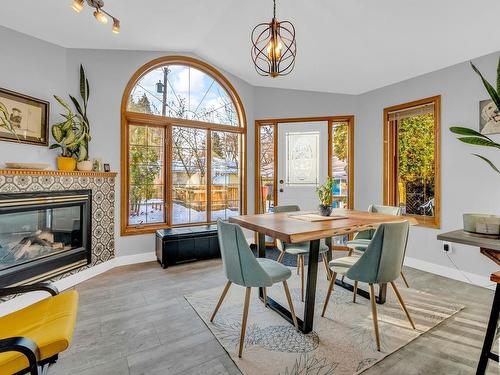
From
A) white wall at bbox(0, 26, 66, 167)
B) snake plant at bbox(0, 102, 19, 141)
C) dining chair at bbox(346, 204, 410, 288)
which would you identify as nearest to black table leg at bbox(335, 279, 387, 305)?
dining chair at bbox(346, 204, 410, 288)

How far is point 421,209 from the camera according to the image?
12.0ft

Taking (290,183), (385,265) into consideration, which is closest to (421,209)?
(290,183)

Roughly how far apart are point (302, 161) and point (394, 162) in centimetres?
138

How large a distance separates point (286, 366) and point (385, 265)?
97 cm

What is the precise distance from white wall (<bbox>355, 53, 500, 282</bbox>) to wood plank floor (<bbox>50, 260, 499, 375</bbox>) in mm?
470

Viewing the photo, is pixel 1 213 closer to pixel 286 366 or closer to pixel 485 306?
pixel 286 366

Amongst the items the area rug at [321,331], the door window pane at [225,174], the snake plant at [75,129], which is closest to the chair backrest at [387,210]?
the area rug at [321,331]

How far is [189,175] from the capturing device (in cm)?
421

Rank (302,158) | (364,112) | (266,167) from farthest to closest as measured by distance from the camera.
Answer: (266,167)
(302,158)
(364,112)

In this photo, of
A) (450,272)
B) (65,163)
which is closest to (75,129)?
(65,163)

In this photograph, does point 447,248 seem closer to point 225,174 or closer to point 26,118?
point 225,174

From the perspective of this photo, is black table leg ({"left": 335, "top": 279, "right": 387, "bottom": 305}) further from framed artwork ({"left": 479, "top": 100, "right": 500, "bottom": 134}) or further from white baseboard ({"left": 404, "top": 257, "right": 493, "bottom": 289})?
framed artwork ({"left": 479, "top": 100, "right": 500, "bottom": 134})

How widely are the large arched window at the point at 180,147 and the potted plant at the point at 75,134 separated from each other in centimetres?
47

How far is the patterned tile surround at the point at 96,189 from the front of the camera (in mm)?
2592
